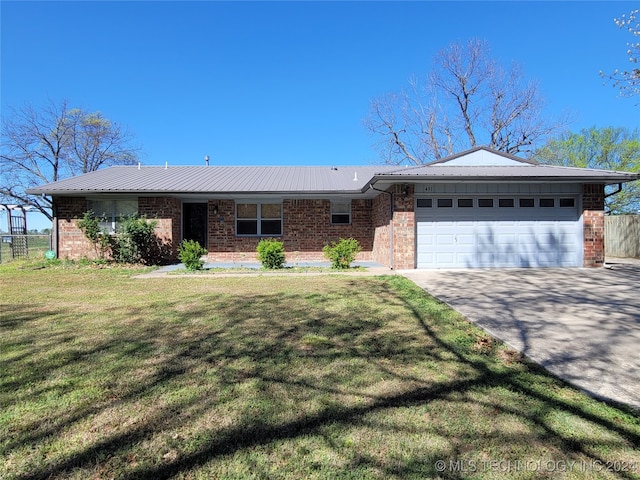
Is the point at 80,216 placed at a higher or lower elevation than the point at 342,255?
higher

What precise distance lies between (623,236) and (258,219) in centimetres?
1605

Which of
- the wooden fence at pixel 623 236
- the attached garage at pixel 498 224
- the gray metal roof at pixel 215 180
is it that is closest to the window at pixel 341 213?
the gray metal roof at pixel 215 180

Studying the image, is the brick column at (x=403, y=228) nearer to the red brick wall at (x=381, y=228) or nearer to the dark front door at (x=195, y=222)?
the red brick wall at (x=381, y=228)

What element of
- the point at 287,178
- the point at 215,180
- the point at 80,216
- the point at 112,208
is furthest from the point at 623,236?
the point at 80,216

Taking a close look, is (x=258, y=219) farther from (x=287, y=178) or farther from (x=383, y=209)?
(x=383, y=209)

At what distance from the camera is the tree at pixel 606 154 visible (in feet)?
75.0

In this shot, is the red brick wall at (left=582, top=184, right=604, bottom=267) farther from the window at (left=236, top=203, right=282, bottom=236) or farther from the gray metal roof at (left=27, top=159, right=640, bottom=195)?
the window at (left=236, top=203, right=282, bottom=236)

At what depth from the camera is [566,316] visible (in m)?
5.20

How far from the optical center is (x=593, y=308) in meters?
5.66

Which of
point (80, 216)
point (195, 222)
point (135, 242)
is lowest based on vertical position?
point (135, 242)

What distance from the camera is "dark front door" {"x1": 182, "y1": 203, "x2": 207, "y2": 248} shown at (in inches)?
608

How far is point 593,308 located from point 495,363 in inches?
135

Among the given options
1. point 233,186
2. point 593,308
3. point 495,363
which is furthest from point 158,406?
point 233,186

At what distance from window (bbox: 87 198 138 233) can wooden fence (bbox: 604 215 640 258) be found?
2053 cm
